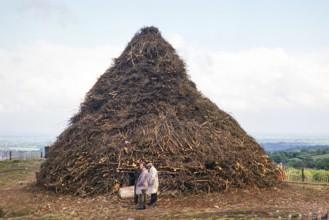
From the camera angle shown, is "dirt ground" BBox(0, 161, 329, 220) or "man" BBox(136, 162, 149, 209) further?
"man" BBox(136, 162, 149, 209)

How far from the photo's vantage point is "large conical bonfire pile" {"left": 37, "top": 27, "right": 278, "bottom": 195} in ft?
49.1

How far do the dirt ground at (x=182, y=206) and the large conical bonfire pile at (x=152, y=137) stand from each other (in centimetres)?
62

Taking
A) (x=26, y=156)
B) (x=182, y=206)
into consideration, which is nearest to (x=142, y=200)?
(x=182, y=206)

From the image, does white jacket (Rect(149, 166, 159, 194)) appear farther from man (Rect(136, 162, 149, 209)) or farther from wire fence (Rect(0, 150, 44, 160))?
wire fence (Rect(0, 150, 44, 160))

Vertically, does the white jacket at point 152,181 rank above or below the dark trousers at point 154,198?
above

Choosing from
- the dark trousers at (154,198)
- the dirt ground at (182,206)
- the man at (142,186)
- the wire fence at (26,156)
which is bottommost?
the dirt ground at (182,206)

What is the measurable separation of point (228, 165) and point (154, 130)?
315cm

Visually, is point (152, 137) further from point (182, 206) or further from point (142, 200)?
point (182, 206)

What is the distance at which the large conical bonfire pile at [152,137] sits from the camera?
15.0m

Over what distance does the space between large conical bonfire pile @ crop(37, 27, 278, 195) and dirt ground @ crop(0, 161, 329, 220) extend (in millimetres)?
624

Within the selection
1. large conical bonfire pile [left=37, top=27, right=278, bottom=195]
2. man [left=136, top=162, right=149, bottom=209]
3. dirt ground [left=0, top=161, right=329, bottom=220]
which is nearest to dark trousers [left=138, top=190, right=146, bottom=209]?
man [left=136, top=162, right=149, bottom=209]

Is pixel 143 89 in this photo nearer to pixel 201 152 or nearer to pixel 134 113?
pixel 134 113

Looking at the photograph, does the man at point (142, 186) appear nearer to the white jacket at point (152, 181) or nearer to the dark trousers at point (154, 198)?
the white jacket at point (152, 181)

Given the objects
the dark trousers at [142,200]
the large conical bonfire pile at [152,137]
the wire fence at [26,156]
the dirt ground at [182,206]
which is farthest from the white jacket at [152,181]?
the wire fence at [26,156]
